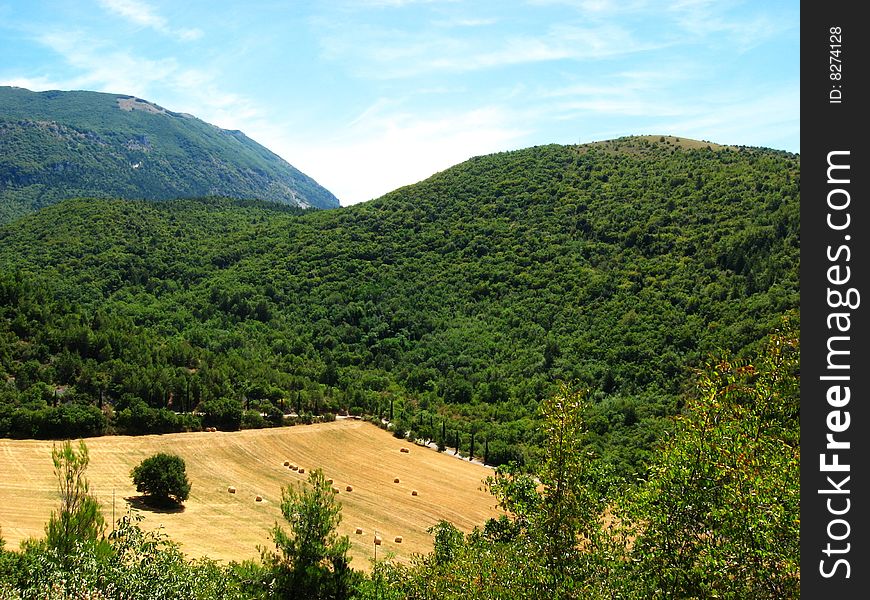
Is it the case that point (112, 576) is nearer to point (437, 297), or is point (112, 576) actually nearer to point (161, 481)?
point (161, 481)

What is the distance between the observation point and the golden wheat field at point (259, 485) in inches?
1340

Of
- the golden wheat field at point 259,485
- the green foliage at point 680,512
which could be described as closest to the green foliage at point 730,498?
the green foliage at point 680,512

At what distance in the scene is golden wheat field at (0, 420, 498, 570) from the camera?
34031 millimetres

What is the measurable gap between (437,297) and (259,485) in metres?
54.3

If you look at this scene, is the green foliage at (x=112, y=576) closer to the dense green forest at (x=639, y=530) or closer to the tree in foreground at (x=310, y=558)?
the dense green forest at (x=639, y=530)

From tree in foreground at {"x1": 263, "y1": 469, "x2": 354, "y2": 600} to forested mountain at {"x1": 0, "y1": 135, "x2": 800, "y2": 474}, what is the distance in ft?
90.7

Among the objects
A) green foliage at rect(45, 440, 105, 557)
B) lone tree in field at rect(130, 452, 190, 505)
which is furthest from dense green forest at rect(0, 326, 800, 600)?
lone tree in field at rect(130, 452, 190, 505)

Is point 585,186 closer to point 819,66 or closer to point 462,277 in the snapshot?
point 462,277

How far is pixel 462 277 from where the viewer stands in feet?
323

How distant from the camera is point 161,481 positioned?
37.6m

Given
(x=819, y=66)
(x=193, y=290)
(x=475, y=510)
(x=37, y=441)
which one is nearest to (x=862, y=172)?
(x=819, y=66)

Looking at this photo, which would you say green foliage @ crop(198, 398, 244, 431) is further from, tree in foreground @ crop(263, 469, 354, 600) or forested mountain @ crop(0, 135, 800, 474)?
tree in foreground @ crop(263, 469, 354, 600)

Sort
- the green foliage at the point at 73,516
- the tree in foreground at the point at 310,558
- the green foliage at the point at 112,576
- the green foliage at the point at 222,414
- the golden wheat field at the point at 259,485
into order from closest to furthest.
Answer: the green foliage at the point at 112,576 < the green foliage at the point at 73,516 < the tree in foreground at the point at 310,558 < the golden wheat field at the point at 259,485 < the green foliage at the point at 222,414

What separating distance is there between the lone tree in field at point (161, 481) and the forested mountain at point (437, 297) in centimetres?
1330
